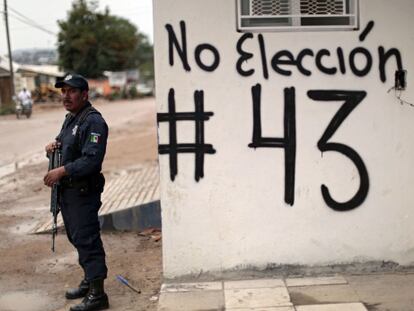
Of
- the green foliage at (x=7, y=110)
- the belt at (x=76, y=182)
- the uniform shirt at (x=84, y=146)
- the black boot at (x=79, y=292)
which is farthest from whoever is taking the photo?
the green foliage at (x=7, y=110)

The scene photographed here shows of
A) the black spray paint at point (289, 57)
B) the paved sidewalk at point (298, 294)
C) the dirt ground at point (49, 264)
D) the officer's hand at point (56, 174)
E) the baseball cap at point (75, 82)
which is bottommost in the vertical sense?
the dirt ground at point (49, 264)

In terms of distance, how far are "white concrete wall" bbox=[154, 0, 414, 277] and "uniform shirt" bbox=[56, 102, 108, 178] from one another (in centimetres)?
59

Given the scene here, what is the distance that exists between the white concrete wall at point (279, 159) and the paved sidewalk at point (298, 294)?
0.55 feet

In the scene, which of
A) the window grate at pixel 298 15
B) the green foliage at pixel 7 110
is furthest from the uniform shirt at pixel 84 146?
the green foliage at pixel 7 110

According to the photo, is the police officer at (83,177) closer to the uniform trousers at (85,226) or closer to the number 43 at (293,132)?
the uniform trousers at (85,226)

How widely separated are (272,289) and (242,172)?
0.97 m

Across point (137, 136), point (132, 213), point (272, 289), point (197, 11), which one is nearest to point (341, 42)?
point (197, 11)

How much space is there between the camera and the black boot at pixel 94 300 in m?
4.27

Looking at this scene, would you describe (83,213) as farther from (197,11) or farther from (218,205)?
(197,11)

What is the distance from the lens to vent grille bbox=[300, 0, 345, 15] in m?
4.63

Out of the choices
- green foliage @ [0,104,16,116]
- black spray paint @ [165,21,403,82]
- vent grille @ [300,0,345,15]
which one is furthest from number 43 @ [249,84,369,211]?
green foliage @ [0,104,16,116]

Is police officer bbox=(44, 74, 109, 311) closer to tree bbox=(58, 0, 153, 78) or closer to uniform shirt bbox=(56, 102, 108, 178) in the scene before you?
uniform shirt bbox=(56, 102, 108, 178)

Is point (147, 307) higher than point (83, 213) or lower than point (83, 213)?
lower

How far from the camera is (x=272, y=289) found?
4465mm
